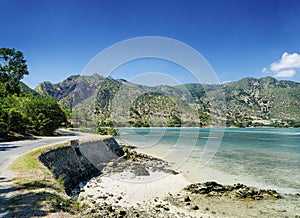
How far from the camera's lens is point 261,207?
1309 cm

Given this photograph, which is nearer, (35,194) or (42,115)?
(35,194)

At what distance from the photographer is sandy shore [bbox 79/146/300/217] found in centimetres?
1195

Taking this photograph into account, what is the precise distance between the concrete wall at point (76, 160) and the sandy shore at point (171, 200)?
46.5 inches

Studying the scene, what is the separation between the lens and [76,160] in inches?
775

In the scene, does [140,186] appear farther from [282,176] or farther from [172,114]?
[172,114]

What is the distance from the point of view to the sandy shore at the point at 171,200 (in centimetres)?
1195

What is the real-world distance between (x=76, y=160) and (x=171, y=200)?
32.5 feet

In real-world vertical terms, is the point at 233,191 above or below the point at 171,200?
below

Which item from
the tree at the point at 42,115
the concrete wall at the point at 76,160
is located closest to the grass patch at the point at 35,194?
the concrete wall at the point at 76,160

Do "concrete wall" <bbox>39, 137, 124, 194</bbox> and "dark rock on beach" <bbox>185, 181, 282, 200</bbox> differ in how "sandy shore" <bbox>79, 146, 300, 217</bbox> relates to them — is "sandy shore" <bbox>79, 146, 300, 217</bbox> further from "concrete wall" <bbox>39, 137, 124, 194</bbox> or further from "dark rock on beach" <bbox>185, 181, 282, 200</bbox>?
"concrete wall" <bbox>39, 137, 124, 194</bbox>

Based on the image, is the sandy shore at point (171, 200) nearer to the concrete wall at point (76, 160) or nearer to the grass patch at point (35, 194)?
the concrete wall at point (76, 160)

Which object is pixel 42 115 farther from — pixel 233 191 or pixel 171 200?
pixel 233 191

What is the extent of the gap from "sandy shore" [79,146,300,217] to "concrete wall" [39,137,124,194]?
46.5 inches

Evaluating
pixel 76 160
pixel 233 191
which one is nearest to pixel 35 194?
pixel 76 160
